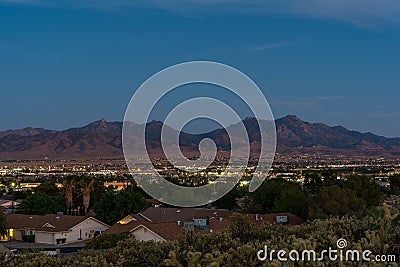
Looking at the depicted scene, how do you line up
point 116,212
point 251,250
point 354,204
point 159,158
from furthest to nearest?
point 159,158 → point 116,212 → point 354,204 → point 251,250

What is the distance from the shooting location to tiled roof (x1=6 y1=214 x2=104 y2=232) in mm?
40281

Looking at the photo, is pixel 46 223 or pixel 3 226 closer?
pixel 3 226

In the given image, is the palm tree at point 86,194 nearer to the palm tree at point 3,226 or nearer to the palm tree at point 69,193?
the palm tree at point 69,193

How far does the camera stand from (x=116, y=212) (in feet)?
152

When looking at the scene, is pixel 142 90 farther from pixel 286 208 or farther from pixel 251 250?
pixel 286 208

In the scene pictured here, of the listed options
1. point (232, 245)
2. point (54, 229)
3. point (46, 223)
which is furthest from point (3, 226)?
point (232, 245)

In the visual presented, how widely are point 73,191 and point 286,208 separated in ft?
77.9

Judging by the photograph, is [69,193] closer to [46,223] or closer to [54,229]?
Answer: [46,223]

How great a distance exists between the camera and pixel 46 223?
4097 cm

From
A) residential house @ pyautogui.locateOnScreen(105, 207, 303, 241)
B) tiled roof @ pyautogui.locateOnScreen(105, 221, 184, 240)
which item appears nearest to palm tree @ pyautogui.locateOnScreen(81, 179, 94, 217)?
residential house @ pyautogui.locateOnScreen(105, 207, 303, 241)

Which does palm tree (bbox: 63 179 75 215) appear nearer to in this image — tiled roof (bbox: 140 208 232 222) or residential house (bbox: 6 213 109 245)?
residential house (bbox: 6 213 109 245)

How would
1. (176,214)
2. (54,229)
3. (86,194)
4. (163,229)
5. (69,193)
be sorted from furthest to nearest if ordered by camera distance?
(86,194) → (69,193) → (176,214) → (54,229) → (163,229)

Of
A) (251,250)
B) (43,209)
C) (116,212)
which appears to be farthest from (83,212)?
(251,250)

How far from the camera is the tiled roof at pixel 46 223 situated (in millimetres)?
40281
